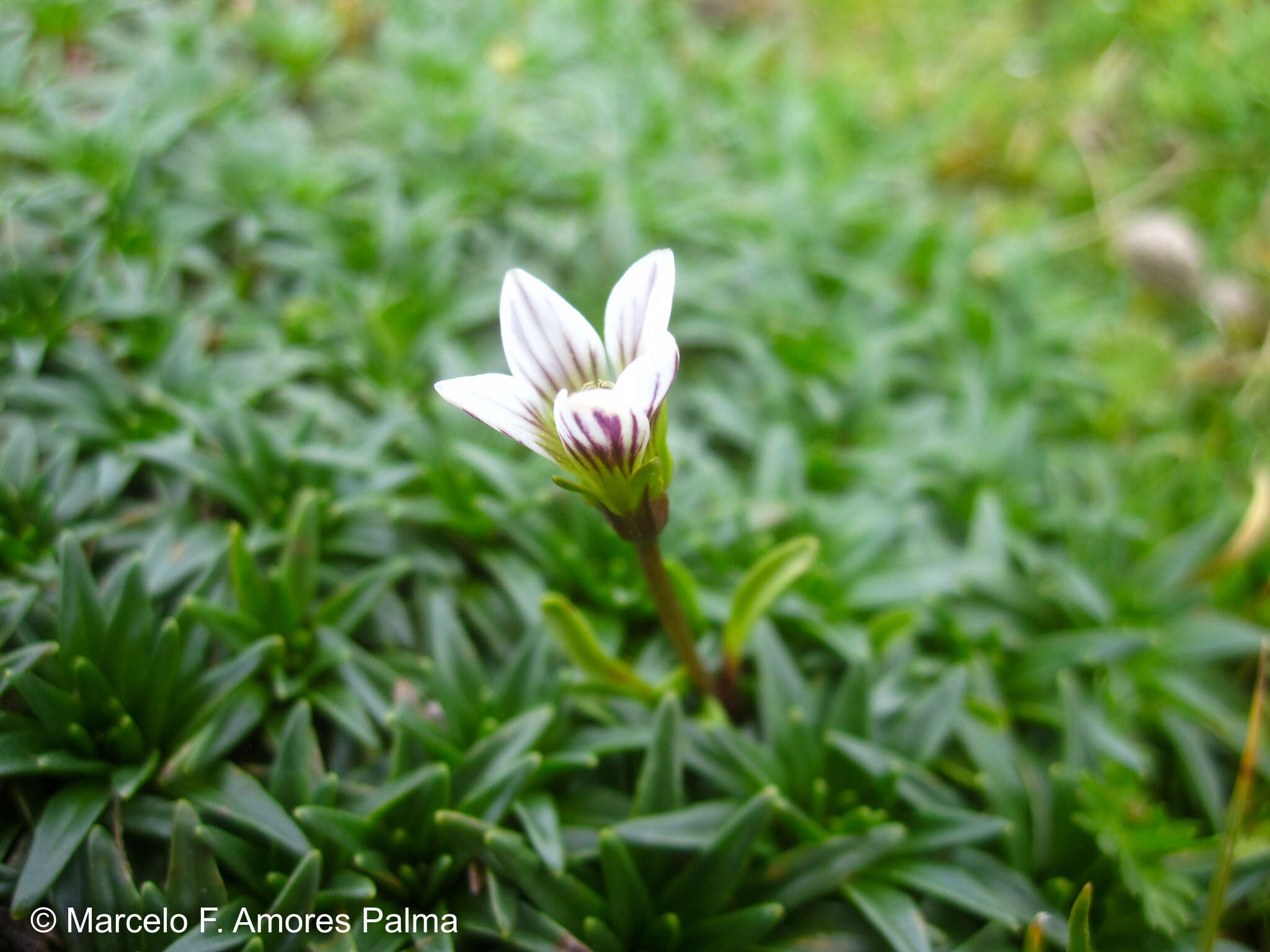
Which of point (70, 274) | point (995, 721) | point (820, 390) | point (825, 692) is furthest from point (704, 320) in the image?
point (70, 274)

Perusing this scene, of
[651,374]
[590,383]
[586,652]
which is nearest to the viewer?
[651,374]

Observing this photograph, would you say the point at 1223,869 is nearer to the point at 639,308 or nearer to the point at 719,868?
the point at 719,868

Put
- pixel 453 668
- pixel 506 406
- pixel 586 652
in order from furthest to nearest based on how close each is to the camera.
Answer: pixel 453 668, pixel 586 652, pixel 506 406

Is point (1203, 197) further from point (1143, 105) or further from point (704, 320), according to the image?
point (704, 320)

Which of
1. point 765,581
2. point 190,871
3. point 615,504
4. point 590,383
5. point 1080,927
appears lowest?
point 1080,927

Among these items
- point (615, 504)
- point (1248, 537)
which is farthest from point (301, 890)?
point (1248, 537)

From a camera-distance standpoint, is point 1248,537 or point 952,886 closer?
point 952,886

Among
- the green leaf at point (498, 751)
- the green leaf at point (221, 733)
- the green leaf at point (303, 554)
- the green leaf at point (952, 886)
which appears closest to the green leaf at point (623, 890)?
the green leaf at point (498, 751)
